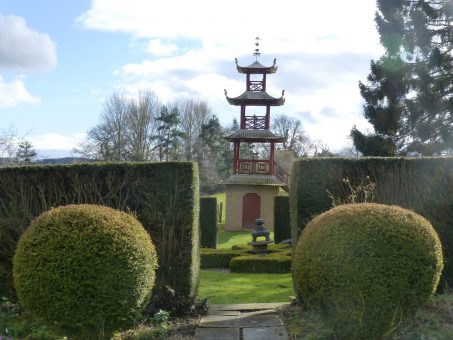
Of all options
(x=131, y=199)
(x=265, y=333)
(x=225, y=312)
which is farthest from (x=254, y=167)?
(x=265, y=333)

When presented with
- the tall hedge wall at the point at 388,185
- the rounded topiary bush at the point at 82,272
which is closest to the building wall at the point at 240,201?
the tall hedge wall at the point at 388,185

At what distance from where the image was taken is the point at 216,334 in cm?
642

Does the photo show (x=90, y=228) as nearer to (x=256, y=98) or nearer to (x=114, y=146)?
(x=256, y=98)

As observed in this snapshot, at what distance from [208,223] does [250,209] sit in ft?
29.6

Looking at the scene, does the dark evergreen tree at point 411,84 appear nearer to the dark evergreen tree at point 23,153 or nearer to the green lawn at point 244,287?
the green lawn at point 244,287

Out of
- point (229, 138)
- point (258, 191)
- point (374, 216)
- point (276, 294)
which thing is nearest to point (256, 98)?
point (229, 138)

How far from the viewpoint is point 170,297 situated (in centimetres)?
756

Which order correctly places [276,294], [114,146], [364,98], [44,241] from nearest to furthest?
[44,241], [276,294], [364,98], [114,146]

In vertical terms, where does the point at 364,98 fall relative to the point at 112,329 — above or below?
above

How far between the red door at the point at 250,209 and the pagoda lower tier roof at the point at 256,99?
614cm

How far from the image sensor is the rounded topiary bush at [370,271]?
489 centimetres

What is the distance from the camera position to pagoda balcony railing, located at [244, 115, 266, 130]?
30.8 m

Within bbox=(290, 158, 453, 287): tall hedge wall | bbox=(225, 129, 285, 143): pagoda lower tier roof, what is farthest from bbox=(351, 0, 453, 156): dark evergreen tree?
bbox=(290, 158, 453, 287): tall hedge wall

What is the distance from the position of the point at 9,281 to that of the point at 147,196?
9.34 feet
